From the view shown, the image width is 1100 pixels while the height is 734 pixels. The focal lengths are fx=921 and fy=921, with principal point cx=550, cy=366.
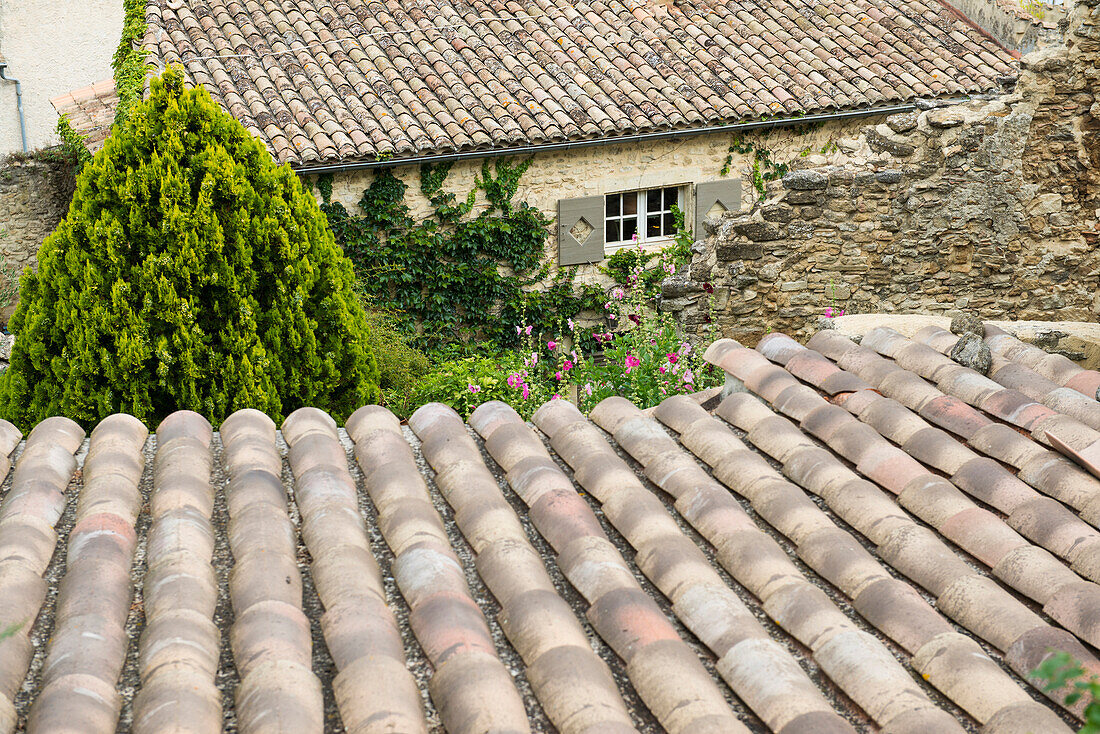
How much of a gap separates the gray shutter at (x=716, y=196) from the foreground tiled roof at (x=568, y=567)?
7.71m

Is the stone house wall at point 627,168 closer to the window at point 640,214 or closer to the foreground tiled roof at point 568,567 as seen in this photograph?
the window at point 640,214

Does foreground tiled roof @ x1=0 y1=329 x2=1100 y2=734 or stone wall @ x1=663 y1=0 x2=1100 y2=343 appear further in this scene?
stone wall @ x1=663 y1=0 x2=1100 y2=343

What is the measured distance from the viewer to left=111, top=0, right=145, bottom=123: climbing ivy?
371 inches

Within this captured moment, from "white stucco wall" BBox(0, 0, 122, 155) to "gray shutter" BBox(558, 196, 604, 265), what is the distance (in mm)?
7079

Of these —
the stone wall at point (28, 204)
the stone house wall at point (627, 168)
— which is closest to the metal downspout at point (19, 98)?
the stone wall at point (28, 204)

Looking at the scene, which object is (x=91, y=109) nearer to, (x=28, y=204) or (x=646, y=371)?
(x=28, y=204)

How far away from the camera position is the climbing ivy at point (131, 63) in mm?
9422

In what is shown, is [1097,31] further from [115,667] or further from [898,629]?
[115,667]

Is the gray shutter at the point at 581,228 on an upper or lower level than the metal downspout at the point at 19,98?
lower

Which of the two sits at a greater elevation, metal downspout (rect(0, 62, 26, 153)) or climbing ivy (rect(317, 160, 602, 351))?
metal downspout (rect(0, 62, 26, 153))

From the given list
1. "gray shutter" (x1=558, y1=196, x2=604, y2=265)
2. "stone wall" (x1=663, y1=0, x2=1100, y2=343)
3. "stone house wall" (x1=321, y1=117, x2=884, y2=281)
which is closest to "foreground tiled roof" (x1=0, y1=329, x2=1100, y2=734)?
"stone wall" (x1=663, y1=0, x2=1100, y2=343)

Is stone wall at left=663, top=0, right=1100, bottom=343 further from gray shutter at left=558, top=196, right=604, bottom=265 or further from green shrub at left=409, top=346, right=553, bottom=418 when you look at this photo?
gray shutter at left=558, top=196, right=604, bottom=265

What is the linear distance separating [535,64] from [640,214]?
2118mm

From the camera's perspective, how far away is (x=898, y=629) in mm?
2115
